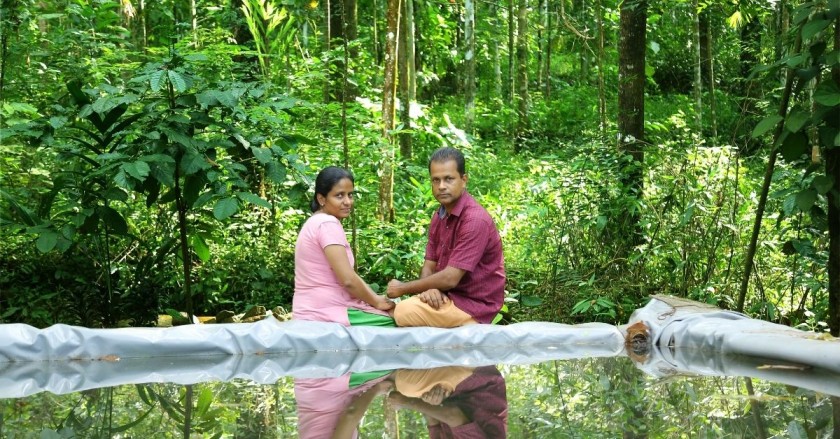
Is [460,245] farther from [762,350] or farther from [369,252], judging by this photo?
[369,252]

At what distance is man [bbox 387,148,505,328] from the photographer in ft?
19.2

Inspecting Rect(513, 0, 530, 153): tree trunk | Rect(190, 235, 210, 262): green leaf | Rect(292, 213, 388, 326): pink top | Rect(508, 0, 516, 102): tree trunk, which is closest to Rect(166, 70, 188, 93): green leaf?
Rect(292, 213, 388, 326): pink top

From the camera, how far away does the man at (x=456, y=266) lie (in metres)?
5.86

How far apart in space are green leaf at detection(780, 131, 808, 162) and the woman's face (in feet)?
8.54

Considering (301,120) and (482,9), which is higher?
(482,9)

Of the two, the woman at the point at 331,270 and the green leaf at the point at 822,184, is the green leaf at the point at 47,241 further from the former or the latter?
the green leaf at the point at 822,184

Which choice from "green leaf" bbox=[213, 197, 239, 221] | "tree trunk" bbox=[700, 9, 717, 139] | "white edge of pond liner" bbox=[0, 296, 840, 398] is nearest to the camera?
"white edge of pond liner" bbox=[0, 296, 840, 398]

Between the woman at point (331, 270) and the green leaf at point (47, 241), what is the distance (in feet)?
5.64

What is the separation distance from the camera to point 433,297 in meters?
5.92

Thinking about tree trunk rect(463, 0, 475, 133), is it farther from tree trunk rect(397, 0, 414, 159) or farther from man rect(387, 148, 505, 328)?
man rect(387, 148, 505, 328)

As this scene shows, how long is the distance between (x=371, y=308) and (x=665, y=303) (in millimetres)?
1971

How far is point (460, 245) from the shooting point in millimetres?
5863

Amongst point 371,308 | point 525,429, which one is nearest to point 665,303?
point 371,308

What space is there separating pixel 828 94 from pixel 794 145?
0.46m
